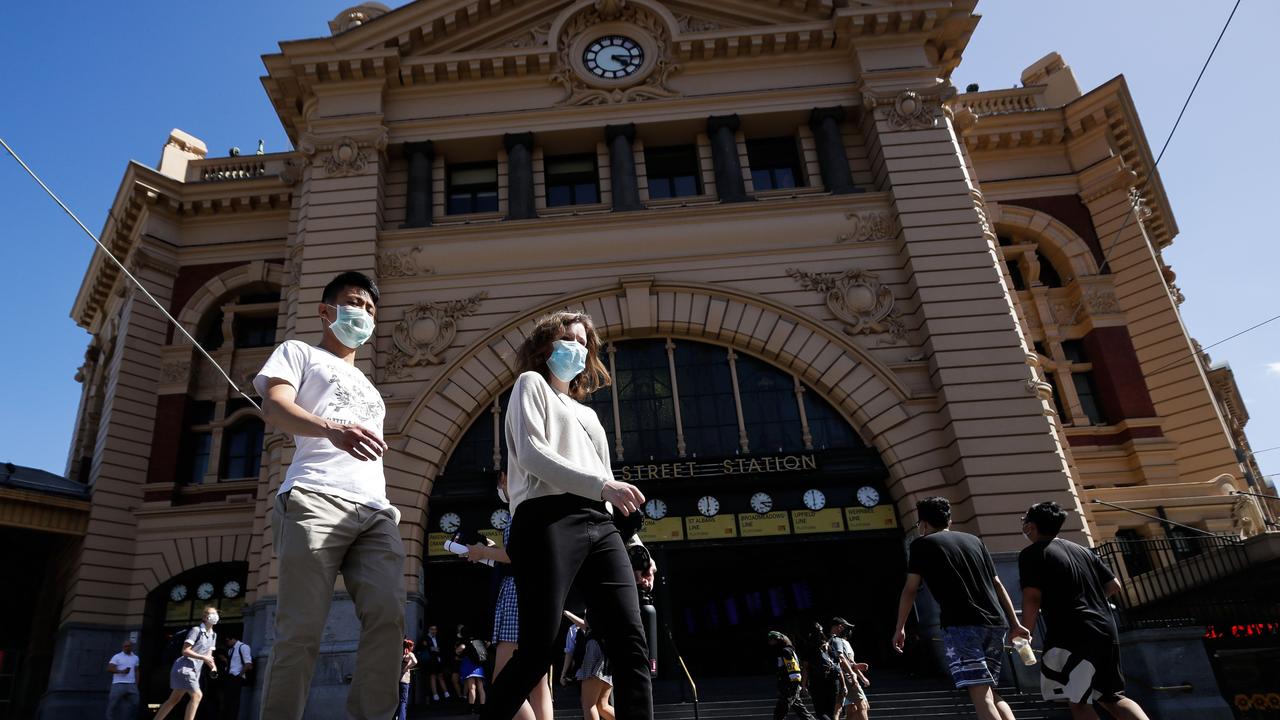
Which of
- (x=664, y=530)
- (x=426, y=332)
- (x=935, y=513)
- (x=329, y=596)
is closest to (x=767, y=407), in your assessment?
(x=664, y=530)

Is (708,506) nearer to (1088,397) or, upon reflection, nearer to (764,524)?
(764,524)

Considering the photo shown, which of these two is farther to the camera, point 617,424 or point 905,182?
point 905,182

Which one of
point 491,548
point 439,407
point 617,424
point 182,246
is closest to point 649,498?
point 617,424

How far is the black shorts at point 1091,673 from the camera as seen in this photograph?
6066 mm

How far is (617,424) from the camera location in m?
18.9

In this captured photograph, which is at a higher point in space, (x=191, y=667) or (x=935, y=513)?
(x=935, y=513)

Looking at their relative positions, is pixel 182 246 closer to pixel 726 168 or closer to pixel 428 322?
pixel 428 322

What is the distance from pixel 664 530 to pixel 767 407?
3.93 m

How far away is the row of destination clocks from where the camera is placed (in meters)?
18.2

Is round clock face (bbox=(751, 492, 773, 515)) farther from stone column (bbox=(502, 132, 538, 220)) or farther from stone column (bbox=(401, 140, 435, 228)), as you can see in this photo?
stone column (bbox=(401, 140, 435, 228))

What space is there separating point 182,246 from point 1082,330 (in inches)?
1164

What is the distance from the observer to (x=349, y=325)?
4902 millimetres

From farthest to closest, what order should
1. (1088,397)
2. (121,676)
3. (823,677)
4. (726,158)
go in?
(1088,397) < (726,158) < (121,676) < (823,677)

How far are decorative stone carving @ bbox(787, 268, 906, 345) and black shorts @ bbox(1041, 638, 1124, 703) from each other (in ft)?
44.4
